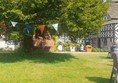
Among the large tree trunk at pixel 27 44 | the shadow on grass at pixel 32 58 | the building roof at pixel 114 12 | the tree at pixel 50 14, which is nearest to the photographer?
the tree at pixel 50 14

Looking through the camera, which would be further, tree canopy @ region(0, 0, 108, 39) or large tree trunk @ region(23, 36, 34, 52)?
large tree trunk @ region(23, 36, 34, 52)

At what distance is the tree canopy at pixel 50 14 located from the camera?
16391 millimetres

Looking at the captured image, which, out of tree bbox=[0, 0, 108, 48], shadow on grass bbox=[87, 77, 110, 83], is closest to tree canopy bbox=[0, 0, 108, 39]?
tree bbox=[0, 0, 108, 48]

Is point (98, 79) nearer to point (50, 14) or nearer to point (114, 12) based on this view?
point (50, 14)

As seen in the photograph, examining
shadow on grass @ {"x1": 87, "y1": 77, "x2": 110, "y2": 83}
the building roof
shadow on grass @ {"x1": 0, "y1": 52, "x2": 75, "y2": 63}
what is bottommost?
shadow on grass @ {"x1": 87, "y1": 77, "x2": 110, "y2": 83}

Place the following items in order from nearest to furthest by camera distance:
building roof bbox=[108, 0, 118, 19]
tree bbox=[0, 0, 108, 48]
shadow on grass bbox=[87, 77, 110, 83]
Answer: shadow on grass bbox=[87, 77, 110, 83] < tree bbox=[0, 0, 108, 48] < building roof bbox=[108, 0, 118, 19]

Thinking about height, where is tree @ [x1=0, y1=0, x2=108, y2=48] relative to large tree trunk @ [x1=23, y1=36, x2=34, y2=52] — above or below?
above

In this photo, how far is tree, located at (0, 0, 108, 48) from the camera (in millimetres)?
16391

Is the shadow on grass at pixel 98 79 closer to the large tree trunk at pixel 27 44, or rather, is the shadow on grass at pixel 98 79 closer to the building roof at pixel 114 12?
the large tree trunk at pixel 27 44

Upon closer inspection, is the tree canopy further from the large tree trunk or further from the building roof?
the building roof

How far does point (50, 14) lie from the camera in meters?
17.4

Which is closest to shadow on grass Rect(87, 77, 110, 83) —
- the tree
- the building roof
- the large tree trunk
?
the tree

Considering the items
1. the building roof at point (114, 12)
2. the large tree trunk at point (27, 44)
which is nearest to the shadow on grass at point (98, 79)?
the large tree trunk at point (27, 44)

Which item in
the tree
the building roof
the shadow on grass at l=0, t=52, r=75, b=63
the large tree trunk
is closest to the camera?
the tree
